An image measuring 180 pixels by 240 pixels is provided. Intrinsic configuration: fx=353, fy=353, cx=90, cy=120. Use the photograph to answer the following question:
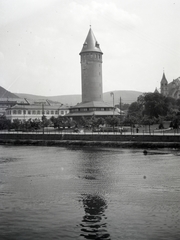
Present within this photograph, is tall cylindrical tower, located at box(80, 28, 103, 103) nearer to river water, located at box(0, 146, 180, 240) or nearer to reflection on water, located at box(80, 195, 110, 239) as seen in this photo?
river water, located at box(0, 146, 180, 240)

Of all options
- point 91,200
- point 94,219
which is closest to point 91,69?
point 91,200

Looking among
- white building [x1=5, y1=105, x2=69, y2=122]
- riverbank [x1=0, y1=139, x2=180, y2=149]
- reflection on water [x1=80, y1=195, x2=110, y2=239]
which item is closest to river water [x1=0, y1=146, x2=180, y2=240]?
reflection on water [x1=80, y1=195, x2=110, y2=239]

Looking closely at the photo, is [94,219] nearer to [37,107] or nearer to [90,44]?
[90,44]

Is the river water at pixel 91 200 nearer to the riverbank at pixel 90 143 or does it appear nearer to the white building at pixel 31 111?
the riverbank at pixel 90 143

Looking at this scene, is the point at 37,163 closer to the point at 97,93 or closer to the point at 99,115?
the point at 99,115

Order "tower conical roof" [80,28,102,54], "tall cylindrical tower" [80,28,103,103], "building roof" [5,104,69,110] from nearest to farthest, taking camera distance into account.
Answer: "tall cylindrical tower" [80,28,103,103]
"tower conical roof" [80,28,102,54]
"building roof" [5,104,69,110]

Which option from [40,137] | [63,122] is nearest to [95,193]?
[40,137]
